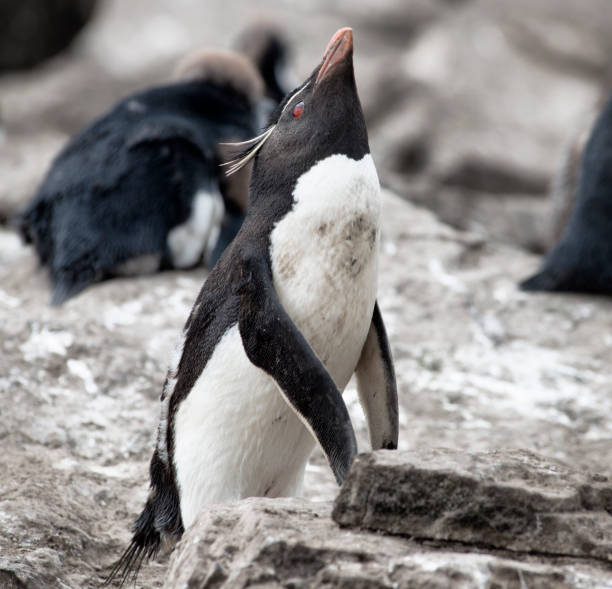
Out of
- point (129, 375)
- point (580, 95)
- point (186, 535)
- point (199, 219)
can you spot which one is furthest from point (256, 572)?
point (580, 95)

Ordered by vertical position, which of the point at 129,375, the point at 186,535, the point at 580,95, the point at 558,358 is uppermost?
the point at 186,535


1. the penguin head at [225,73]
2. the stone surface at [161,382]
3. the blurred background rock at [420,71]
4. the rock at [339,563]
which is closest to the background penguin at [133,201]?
the stone surface at [161,382]

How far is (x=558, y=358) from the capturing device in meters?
3.74

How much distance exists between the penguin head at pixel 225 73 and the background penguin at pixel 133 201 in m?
0.38

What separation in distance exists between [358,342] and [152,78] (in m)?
7.77

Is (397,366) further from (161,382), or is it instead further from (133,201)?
(133,201)

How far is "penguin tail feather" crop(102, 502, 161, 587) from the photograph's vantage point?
2.30 meters

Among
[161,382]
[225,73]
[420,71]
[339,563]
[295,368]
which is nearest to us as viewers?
[339,563]

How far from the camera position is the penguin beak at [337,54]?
88.4 inches

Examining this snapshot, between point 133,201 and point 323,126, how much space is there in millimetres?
1982

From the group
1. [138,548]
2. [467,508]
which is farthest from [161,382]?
[467,508]

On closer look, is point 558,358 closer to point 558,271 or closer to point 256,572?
point 558,271

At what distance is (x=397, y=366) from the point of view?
362 cm

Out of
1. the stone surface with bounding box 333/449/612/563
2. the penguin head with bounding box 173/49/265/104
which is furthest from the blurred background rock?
the stone surface with bounding box 333/449/612/563
